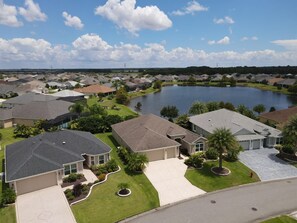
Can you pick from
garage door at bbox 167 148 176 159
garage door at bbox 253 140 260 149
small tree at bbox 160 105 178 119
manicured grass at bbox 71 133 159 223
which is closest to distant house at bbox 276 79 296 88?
small tree at bbox 160 105 178 119

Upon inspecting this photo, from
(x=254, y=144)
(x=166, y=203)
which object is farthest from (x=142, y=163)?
(x=254, y=144)

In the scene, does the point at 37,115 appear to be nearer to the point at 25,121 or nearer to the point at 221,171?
the point at 25,121

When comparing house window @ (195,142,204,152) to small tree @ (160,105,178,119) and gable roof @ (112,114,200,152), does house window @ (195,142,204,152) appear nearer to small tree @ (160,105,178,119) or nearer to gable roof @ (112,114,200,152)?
gable roof @ (112,114,200,152)

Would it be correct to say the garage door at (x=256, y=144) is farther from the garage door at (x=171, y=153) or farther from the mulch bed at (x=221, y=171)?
the garage door at (x=171, y=153)

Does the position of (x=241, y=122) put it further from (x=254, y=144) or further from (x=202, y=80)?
(x=202, y=80)

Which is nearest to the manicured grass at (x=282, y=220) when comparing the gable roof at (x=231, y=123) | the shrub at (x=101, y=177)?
the shrub at (x=101, y=177)

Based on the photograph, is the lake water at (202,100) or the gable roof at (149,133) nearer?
the gable roof at (149,133)
